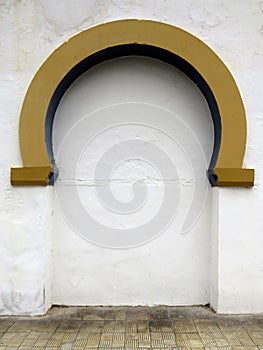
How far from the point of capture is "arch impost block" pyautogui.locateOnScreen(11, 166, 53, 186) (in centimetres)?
446

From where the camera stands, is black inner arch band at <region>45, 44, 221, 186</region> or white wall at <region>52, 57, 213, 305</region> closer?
black inner arch band at <region>45, 44, 221, 186</region>

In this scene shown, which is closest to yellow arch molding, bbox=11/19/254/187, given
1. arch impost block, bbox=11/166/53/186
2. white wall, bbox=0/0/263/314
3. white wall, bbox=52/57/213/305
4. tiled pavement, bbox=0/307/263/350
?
arch impost block, bbox=11/166/53/186

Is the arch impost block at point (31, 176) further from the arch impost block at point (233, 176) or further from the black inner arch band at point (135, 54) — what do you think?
the arch impost block at point (233, 176)

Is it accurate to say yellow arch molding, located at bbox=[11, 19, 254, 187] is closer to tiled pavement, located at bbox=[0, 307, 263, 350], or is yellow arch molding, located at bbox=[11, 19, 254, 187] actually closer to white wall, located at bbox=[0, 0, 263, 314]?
white wall, located at bbox=[0, 0, 263, 314]

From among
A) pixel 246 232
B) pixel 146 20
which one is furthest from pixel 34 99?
pixel 246 232

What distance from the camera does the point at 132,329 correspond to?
408 cm

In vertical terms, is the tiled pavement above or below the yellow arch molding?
below

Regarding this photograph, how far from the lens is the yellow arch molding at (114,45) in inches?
176

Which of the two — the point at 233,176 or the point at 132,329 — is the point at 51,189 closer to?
the point at 132,329

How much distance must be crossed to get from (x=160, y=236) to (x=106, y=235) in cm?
70

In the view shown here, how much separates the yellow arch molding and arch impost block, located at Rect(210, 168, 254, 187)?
32 millimetres

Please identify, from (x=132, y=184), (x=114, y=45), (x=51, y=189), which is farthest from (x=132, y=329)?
(x=114, y=45)

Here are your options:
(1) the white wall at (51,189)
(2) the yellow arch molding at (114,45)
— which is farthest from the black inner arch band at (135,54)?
(1) the white wall at (51,189)

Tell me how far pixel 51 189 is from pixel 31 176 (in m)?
0.36
